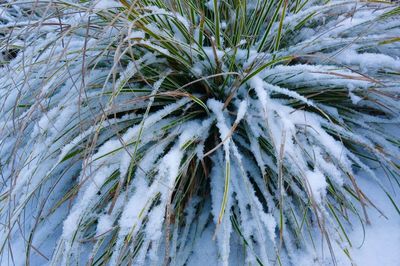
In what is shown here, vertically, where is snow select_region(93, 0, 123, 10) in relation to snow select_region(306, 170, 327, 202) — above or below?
above

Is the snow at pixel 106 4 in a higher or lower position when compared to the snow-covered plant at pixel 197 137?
higher

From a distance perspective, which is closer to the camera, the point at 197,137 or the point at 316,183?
the point at 316,183

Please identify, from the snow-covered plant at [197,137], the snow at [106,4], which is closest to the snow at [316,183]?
the snow-covered plant at [197,137]

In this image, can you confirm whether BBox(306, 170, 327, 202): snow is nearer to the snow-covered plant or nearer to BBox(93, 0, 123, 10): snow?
the snow-covered plant

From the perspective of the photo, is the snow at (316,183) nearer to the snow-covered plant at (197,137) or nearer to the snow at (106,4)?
the snow-covered plant at (197,137)

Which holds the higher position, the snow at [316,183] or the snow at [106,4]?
the snow at [106,4]

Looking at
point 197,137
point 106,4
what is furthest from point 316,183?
point 106,4

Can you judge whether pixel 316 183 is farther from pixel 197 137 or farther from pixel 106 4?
pixel 106 4

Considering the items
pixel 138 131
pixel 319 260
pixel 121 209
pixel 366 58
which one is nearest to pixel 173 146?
pixel 138 131

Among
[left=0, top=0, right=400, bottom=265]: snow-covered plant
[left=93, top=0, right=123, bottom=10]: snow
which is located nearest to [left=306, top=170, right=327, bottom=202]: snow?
[left=0, top=0, right=400, bottom=265]: snow-covered plant
